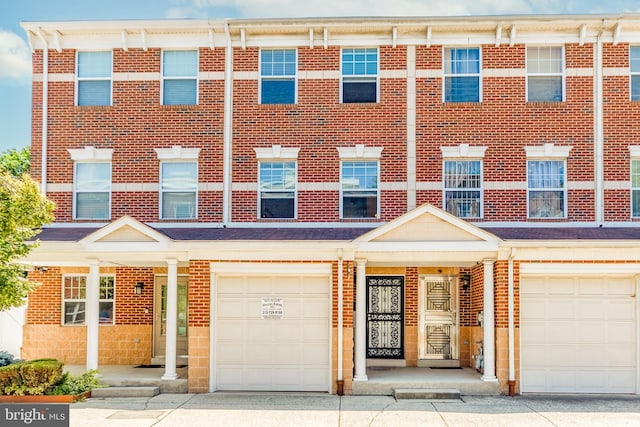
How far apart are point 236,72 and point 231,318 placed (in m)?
6.01

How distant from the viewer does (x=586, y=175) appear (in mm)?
16219

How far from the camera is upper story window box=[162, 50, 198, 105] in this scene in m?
16.9

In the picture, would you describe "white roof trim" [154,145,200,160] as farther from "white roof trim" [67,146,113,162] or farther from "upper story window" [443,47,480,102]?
"upper story window" [443,47,480,102]

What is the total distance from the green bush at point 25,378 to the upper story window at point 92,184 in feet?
16.9

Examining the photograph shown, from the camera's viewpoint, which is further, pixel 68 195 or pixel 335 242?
pixel 68 195

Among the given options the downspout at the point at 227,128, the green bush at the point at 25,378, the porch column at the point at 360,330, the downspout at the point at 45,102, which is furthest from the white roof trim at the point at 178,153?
the green bush at the point at 25,378

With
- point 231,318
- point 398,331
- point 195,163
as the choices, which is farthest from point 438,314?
point 195,163

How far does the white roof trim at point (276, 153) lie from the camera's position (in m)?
16.5

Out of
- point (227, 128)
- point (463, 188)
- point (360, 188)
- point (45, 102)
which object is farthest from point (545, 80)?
point (45, 102)

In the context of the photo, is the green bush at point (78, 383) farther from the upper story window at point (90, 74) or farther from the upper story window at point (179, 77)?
the upper story window at point (90, 74)

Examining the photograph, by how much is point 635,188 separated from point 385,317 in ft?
21.1

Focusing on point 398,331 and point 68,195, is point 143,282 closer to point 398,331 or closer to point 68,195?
point 68,195

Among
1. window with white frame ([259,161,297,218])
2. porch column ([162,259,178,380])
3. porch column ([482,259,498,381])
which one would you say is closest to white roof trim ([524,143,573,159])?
porch column ([482,259,498,381])

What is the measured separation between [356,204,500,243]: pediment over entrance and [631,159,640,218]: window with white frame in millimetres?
4787
